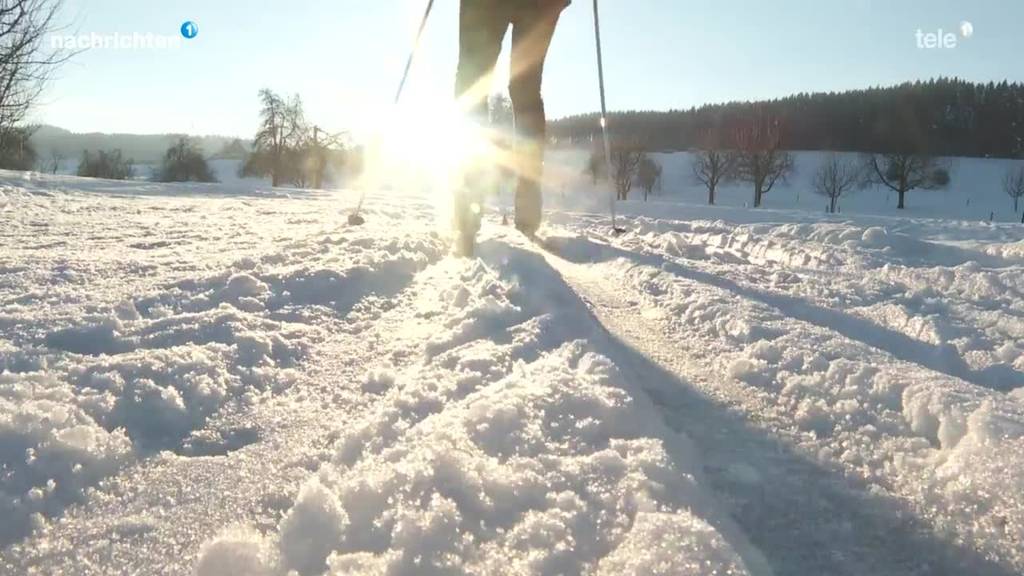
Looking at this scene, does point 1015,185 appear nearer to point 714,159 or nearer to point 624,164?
point 714,159

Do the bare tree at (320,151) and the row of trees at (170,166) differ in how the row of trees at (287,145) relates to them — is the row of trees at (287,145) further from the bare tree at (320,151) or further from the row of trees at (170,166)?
the row of trees at (170,166)

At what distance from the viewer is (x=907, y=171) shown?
54875 mm

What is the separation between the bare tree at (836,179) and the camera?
185ft

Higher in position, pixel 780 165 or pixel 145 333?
pixel 780 165

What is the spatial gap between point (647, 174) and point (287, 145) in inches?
1342

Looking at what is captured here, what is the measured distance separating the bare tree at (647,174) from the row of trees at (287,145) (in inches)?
1160

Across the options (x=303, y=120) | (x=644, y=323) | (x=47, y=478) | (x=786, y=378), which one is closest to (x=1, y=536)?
(x=47, y=478)

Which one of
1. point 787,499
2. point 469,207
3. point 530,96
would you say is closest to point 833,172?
point 530,96

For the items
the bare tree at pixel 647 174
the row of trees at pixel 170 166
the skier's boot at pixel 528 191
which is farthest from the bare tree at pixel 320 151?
the skier's boot at pixel 528 191

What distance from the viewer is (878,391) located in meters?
1.55

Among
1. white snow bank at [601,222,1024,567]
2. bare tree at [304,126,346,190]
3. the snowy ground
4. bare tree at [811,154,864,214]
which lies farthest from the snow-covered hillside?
the snowy ground

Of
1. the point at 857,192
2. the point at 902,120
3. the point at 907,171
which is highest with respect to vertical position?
the point at 902,120

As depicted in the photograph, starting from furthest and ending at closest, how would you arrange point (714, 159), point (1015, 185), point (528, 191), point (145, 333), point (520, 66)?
point (1015, 185) < point (714, 159) < point (528, 191) < point (520, 66) < point (145, 333)

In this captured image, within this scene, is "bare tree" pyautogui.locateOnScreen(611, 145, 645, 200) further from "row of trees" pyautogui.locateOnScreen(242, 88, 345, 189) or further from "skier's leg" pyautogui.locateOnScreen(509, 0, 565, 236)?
"skier's leg" pyautogui.locateOnScreen(509, 0, 565, 236)
